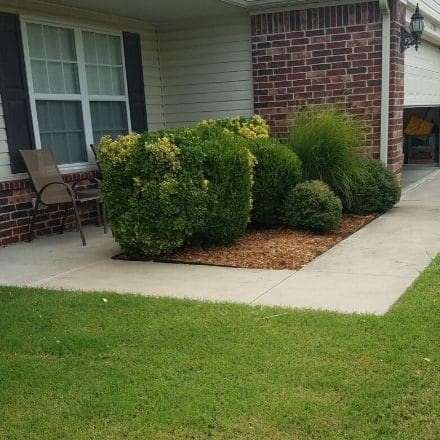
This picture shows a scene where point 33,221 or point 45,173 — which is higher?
point 45,173

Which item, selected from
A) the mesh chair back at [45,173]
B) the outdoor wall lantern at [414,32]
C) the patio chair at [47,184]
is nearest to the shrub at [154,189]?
the patio chair at [47,184]

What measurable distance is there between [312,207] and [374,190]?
143cm

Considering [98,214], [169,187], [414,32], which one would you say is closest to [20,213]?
[98,214]

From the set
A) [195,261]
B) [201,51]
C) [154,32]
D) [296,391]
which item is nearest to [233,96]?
[201,51]

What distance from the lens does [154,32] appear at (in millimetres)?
8930

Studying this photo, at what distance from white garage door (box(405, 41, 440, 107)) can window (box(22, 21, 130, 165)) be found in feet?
15.0

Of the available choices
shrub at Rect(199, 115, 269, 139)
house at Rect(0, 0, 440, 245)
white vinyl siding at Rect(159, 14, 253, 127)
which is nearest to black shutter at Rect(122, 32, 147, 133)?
house at Rect(0, 0, 440, 245)

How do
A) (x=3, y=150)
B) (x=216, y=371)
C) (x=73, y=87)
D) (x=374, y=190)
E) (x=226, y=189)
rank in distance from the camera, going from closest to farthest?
(x=216, y=371), (x=226, y=189), (x=3, y=150), (x=73, y=87), (x=374, y=190)

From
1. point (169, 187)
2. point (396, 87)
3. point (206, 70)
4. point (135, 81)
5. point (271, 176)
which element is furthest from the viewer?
point (206, 70)

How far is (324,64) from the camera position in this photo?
26.6 feet

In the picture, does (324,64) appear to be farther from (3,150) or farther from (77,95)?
(3,150)

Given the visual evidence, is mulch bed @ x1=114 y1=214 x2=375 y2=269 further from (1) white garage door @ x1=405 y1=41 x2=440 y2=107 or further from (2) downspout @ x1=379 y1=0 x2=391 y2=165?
(1) white garage door @ x1=405 y1=41 x2=440 y2=107

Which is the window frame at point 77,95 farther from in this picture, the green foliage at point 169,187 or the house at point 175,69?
the green foliage at point 169,187

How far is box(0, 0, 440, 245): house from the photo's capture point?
21.8 ft
